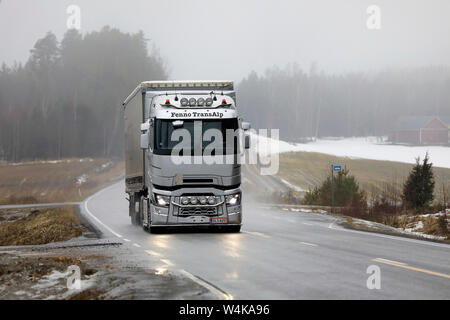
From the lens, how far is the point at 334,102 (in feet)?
625

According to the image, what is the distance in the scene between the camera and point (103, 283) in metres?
9.95

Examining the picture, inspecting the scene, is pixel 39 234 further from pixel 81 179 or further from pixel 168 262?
pixel 81 179

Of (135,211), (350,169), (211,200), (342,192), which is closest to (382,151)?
(350,169)

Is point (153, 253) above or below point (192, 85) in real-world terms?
below

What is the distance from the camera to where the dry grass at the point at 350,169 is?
6746cm

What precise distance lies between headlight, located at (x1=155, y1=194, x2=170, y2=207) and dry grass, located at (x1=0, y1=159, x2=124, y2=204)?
38.1 m

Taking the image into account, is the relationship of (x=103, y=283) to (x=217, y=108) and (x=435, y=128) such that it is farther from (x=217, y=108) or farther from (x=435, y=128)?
(x=435, y=128)

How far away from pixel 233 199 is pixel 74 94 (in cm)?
9429

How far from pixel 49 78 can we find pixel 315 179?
207 ft

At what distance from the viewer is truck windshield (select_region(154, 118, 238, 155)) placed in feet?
59.4

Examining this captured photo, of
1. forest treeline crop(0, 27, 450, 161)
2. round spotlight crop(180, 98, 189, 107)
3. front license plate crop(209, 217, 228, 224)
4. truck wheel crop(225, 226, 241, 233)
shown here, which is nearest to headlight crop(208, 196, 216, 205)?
front license plate crop(209, 217, 228, 224)

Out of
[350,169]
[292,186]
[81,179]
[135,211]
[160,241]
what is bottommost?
[81,179]

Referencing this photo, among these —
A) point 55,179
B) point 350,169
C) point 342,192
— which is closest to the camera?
point 342,192

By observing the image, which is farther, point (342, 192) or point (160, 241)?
point (342, 192)
